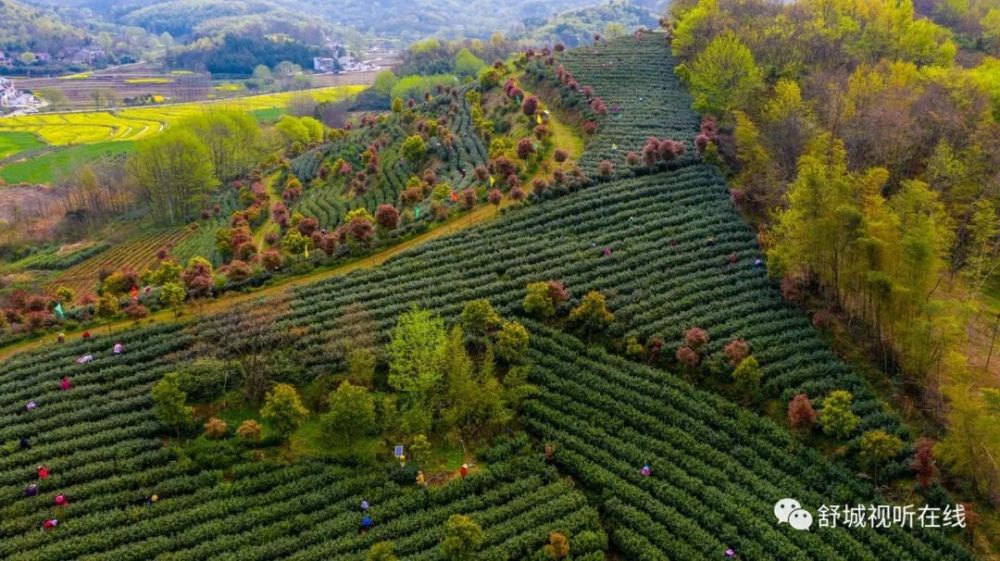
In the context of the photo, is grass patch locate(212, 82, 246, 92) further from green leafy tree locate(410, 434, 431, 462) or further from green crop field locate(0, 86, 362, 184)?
green leafy tree locate(410, 434, 431, 462)

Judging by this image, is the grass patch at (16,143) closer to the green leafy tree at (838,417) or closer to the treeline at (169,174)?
the treeline at (169,174)

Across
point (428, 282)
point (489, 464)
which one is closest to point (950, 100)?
point (428, 282)

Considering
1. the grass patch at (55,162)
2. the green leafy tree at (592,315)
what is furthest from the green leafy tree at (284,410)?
the grass patch at (55,162)

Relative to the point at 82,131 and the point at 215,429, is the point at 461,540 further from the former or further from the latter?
the point at 82,131

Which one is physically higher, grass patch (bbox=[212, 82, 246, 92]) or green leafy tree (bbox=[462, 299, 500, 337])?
green leafy tree (bbox=[462, 299, 500, 337])

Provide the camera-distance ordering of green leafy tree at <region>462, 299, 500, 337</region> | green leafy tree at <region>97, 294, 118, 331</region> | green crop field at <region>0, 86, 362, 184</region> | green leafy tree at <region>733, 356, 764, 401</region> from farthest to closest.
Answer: green crop field at <region>0, 86, 362, 184</region> → green leafy tree at <region>97, 294, 118, 331</region> → green leafy tree at <region>462, 299, 500, 337</region> → green leafy tree at <region>733, 356, 764, 401</region>

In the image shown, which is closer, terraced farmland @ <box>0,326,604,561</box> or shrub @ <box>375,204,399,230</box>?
terraced farmland @ <box>0,326,604,561</box>

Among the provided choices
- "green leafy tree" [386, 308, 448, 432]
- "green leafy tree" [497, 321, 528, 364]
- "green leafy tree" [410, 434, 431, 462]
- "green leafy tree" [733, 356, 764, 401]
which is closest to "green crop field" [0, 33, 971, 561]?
"green leafy tree" [733, 356, 764, 401]
